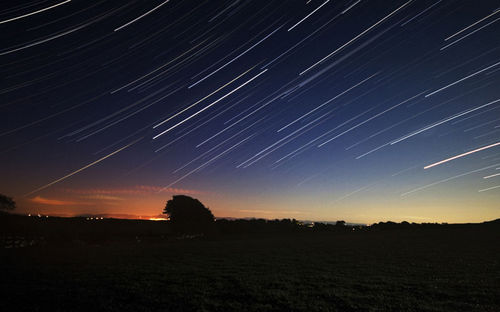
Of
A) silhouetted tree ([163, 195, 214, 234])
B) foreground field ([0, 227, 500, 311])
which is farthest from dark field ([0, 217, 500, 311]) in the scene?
silhouetted tree ([163, 195, 214, 234])

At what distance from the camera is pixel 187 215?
219ft

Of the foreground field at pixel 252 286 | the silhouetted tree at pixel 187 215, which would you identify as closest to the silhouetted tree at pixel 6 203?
the silhouetted tree at pixel 187 215

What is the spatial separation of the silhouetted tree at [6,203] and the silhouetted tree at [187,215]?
2931cm

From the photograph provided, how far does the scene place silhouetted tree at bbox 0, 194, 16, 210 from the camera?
57.2 metres

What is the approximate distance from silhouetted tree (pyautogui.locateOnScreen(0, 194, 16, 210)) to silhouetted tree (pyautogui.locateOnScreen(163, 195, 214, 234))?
29.3 metres

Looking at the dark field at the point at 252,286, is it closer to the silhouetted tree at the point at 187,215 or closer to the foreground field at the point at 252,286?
the foreground field at the point at 252,286

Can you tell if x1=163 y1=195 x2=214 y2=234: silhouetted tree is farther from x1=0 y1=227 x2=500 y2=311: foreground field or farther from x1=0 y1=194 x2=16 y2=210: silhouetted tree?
x1=0 y1=227 x2=500 y2=311: foreground field

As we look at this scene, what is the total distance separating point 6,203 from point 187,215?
35.2 metres

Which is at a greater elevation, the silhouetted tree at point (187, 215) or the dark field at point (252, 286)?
the silhouetted tree at point (187, 215)

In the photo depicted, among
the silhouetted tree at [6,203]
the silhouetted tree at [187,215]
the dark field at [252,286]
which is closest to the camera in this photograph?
the dark field at [252,286]

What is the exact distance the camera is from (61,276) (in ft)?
61.3

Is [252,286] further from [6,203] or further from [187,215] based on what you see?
[6,203]

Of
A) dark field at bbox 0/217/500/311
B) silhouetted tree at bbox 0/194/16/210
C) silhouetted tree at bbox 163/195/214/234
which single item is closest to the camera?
dark field at bbox 0/217/500/311

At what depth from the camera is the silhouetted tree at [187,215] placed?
6575 centimetres
